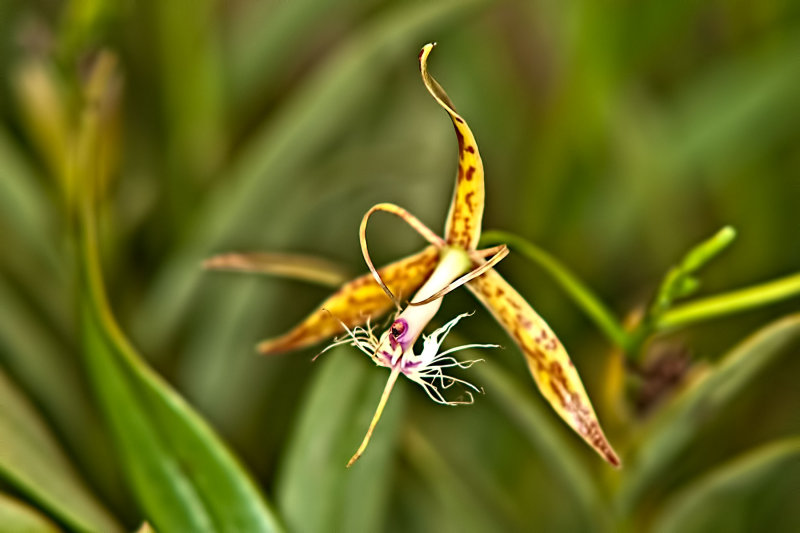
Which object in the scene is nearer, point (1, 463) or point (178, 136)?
point (1, 463)

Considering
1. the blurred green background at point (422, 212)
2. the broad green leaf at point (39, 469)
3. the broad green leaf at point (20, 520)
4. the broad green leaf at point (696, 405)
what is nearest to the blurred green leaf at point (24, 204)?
the blurred green background at point (422, 212)

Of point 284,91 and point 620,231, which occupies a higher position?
point 284,91

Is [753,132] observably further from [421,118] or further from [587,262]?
[421,118]

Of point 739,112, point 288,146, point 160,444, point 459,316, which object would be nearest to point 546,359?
point 459,316

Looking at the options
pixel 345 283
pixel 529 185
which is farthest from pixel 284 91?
pixel 345 283

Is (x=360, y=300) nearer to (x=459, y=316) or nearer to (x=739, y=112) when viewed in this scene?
(x=459, y=316)

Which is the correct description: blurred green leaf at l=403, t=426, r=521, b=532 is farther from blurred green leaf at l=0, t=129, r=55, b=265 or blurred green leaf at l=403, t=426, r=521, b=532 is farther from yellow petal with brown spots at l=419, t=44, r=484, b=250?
blurred green leaf at l=0, t=129, r=55, b=265
